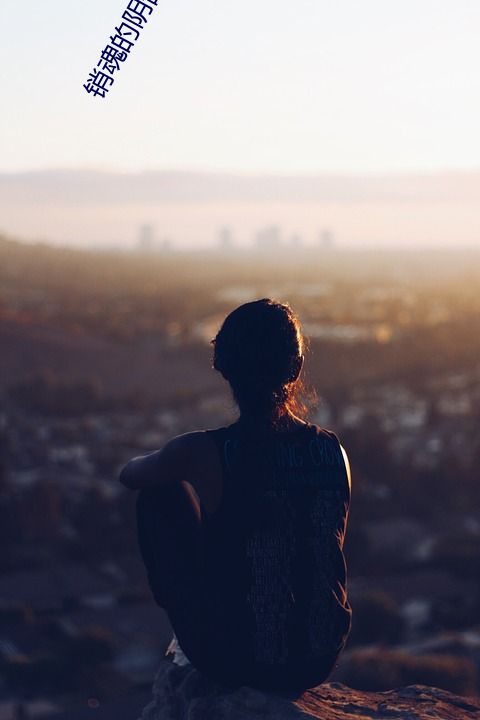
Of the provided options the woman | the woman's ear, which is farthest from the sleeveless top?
the woman's ear

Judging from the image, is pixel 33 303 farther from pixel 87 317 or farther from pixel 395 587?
pixel 395 587

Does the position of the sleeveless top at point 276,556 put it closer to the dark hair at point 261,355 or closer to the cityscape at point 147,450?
the dark hair at point 261,355

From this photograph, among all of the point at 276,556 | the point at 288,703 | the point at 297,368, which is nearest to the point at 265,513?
the point at 276,556

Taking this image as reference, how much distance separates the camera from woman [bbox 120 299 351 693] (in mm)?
2662

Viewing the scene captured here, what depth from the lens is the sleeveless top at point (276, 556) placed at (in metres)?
2.67

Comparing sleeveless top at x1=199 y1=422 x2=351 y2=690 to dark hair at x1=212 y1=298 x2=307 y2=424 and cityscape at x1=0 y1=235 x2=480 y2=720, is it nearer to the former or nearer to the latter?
dark hair at x1=212 y1=298 x2=307 y2=424

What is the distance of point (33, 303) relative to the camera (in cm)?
7394

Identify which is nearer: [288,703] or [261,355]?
[261,355]

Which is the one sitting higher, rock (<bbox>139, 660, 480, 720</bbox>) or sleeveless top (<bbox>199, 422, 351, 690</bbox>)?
sleeveless top (<bbox>199, 422, 351, 690</bbox>)

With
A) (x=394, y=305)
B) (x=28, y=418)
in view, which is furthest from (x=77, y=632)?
(x=394, y=305)

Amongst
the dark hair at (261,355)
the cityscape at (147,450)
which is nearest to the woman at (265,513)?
the dark hair at (261,355)

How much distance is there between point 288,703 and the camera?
2.79 metres

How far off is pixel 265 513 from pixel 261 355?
37 centimetres

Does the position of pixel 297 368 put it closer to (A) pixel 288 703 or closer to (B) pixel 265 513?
(B) pixel 265 513
